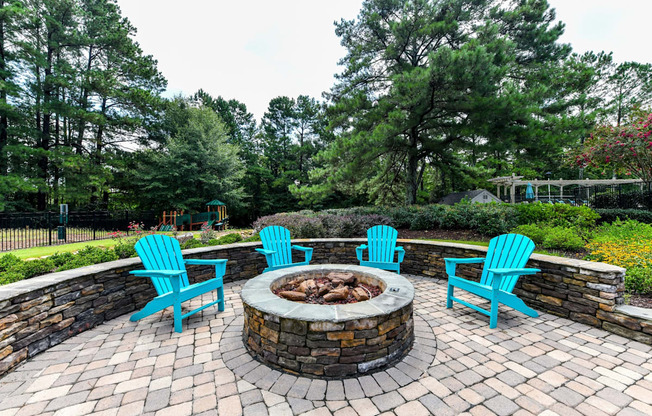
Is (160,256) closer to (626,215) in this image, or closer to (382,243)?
(382,243)

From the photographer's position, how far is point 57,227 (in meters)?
7.61

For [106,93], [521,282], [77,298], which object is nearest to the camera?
[77,298]

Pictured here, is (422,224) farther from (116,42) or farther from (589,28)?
(116,42)

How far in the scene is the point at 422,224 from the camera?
6391mm

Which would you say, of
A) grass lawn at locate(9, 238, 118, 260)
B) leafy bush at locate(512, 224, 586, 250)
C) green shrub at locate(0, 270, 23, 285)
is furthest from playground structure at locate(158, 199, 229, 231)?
leafy bush at locate(512, 224, 586, 250)

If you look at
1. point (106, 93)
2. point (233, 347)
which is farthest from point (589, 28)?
point (106, 93)

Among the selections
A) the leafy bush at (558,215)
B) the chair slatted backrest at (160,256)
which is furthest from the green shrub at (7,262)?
the leafy bush at (558,215)

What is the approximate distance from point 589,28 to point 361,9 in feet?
24.2

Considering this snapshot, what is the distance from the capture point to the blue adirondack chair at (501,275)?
2.32 meters

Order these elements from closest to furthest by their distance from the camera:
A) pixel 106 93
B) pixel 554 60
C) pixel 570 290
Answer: pixel 570 290
pixel 554 60
pixel 106 93

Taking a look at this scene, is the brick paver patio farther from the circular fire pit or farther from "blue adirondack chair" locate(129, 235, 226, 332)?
→ "blue adirondack chair" locate(129, 235, 226, 332)

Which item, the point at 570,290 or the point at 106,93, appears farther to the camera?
the point at 106,93

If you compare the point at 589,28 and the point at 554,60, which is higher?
the point at 589,28

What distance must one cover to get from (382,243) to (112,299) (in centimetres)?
333
